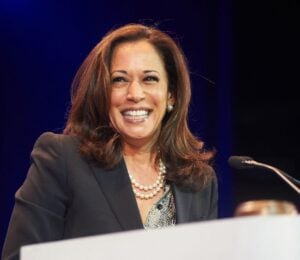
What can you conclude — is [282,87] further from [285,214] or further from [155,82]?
[285,214]

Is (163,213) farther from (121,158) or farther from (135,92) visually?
(135,92)

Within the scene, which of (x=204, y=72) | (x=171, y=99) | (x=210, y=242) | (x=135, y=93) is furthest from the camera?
(x=204, y=72)

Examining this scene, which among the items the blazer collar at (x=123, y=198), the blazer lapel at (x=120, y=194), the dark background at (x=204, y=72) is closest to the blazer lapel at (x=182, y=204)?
the blazer collar at (x=123, y=198)

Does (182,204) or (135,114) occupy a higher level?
(135,114)

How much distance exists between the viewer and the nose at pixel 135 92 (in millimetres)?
1511

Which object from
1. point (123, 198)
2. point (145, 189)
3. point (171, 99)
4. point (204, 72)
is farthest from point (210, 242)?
point (204, 72)

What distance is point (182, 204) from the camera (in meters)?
1.53

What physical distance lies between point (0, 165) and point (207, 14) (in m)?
1.29

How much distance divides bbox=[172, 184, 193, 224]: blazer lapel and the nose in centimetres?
25

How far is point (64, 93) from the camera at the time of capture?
3.00 metres

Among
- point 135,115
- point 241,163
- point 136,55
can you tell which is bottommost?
point 241,163

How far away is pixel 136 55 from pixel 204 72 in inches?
64.2

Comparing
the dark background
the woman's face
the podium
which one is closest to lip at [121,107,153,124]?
the woman's face

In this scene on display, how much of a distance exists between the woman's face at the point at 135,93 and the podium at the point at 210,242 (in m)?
0.94
